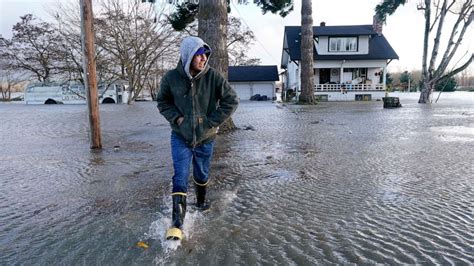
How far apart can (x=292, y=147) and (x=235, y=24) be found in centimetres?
3831

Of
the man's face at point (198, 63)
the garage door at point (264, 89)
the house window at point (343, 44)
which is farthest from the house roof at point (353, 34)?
the man's face at point (198, 63)

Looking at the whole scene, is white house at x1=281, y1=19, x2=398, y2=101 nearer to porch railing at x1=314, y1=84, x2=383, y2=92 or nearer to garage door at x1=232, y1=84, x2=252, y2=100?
porch railing at x1=314, y1=84, x2=383, y2=92

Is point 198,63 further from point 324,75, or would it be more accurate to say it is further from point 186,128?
point 324,75

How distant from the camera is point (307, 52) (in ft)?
77.8

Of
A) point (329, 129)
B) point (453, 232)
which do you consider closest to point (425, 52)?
point (329, 129)

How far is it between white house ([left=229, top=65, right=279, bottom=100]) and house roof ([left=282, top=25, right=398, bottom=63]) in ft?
30.8

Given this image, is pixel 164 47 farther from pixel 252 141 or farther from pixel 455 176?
pixel 455 176

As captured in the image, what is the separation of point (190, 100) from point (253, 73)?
4492 cm

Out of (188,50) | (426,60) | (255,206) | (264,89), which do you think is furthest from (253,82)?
(188,50)

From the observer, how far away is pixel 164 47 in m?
31.0

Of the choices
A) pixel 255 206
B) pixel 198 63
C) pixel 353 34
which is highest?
pixel 353 34

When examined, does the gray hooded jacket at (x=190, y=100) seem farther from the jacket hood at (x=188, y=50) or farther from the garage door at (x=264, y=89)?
the garage door at (x=264, y=89)

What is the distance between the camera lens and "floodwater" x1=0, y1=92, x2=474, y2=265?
2.78 metres

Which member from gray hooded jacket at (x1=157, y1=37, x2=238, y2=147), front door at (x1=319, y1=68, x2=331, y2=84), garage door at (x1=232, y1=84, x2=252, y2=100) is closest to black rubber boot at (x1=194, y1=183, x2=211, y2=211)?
gray hooded jacket at (x1=157, y1=37, x2=238, y2=147)
